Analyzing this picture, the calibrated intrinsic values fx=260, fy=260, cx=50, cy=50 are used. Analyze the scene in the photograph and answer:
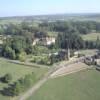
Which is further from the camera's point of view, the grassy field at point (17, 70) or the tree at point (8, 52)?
the tree at point (8, 52)

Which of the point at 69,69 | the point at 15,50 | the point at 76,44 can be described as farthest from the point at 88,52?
the point at 69,69

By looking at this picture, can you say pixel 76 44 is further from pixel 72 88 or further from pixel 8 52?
pixel 72 88

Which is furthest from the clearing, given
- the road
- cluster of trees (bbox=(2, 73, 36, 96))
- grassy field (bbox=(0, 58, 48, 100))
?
cluster of trees (bbox=(2, 73, 36, 96))

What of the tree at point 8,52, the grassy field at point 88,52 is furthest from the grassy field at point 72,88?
the grassy field at point 88,52

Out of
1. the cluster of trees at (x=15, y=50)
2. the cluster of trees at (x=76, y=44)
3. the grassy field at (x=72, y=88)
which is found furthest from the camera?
the cluster of trees at (x=76, y=44)

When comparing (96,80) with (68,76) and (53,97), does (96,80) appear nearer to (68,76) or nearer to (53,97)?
(68,76)

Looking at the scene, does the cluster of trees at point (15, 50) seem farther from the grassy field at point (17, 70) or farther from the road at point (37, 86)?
the road at point (37, 86)

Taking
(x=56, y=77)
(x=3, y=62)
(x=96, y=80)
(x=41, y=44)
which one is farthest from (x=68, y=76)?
(x=41, y=44)
